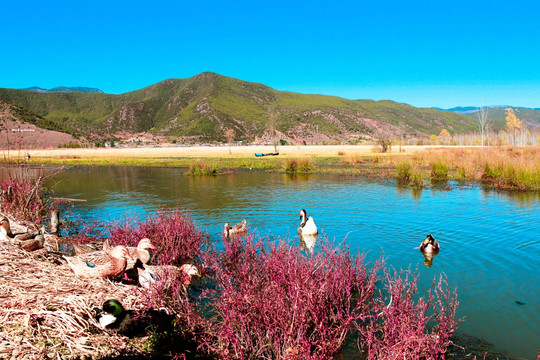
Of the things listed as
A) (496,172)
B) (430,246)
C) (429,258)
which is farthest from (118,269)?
(496,172)

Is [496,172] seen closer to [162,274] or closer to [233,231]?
[233,231]

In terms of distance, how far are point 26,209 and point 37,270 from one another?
723 centimetres

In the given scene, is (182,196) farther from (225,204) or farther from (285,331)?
(285,331)

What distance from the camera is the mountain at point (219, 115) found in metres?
139

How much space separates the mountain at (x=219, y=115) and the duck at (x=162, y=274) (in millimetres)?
119035

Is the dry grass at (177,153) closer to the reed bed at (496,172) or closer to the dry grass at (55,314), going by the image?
the reed bed at (496,172)

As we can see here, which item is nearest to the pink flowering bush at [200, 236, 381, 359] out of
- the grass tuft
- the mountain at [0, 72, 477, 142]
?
the grass tuft

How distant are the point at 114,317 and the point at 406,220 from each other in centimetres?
1201

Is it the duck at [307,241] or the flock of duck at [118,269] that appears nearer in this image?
the flock of duck at [118,269]

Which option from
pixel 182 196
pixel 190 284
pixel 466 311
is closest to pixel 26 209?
pixel 190 284

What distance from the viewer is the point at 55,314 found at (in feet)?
15.7

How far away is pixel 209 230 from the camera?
12.8 metres

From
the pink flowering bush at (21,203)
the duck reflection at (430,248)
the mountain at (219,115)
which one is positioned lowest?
the duck reflection at (430,248)

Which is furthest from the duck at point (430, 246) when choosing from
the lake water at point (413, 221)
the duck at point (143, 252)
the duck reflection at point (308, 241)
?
the duck at point (143, 252)
